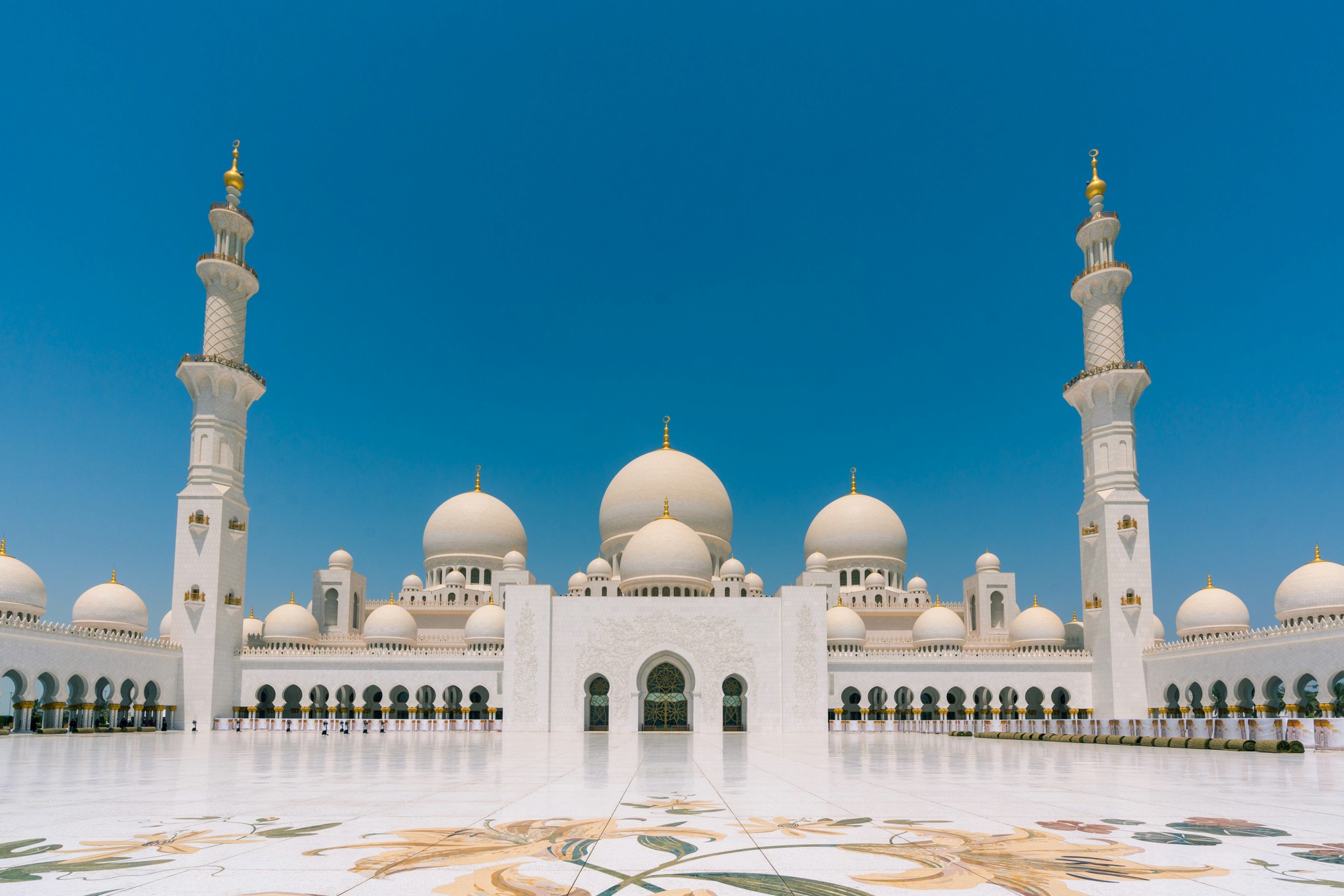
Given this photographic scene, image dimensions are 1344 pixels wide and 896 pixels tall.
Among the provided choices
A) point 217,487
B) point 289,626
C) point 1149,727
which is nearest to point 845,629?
point 1149,727

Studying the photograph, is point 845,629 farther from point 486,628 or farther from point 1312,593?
point 1312,593

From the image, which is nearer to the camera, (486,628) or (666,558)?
(666,558)

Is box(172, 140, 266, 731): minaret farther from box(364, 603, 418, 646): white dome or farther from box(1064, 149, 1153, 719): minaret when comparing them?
box(1064, 149, 1153, 719): minaret

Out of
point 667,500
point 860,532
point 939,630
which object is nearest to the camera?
point 939,630

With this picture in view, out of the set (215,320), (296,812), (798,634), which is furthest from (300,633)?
(296,812)

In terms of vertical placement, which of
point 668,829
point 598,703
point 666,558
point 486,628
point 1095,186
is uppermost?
point 1095,186

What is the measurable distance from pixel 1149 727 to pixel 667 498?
2224 centimetres

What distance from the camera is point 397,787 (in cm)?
1008

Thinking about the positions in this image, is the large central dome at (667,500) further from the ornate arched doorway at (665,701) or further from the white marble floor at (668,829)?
the white marble floor at (668,829)

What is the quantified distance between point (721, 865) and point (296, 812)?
405 centimetres

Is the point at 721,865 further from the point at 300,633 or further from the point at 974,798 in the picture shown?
the point at 300,633

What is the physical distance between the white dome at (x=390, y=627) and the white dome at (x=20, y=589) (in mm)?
11387

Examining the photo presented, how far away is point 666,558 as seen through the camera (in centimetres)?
3784

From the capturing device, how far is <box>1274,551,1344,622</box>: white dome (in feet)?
99.9
